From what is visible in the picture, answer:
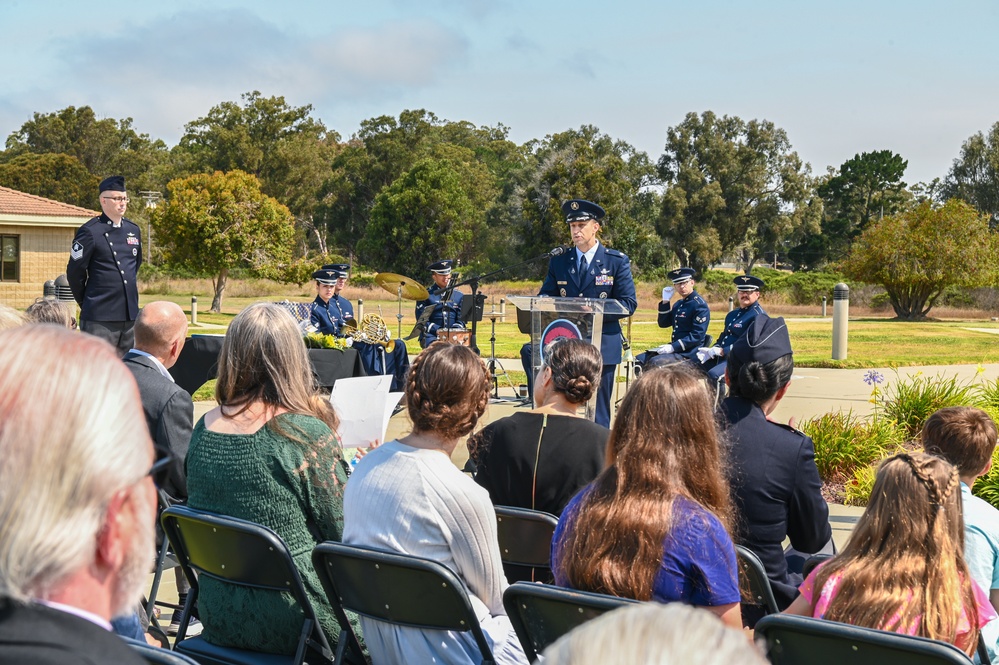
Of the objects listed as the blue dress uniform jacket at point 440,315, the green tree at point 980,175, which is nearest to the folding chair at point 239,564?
the blue dress uniform jacket at point 440,315

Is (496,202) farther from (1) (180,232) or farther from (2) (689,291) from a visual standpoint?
(2) (689,291)

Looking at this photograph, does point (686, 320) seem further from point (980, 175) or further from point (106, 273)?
point (980, 175)

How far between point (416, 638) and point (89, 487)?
1836 millimetres

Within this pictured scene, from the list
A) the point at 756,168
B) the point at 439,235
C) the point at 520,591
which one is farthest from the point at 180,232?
the point at 756,168

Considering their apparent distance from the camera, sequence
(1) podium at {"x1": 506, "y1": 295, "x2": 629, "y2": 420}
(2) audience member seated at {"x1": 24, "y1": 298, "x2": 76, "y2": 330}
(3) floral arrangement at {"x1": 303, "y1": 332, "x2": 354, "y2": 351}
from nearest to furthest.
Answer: (2) audience member seated at {"x1": 24, "y1": 298, "x2": 76, "y2": 330} → (1) podium at {"x1": 506, "y1": 295, "x2": 629, "y2": 420} → (3) floral arrangement at {"x1": 303, "y1": 332, "x2": 354, "y2": 351}

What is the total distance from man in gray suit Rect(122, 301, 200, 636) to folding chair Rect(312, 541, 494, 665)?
1293 mm

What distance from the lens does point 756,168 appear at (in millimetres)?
62750

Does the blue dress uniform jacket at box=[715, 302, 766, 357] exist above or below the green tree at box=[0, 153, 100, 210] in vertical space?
below

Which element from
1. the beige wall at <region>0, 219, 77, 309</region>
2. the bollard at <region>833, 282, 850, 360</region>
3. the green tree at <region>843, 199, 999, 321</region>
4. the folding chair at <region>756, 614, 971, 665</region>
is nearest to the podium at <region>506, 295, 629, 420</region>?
the folding chair at <region>756, 614, 971, 665</region>

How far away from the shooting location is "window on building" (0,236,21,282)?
31.1m

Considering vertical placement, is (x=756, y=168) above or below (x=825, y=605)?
above

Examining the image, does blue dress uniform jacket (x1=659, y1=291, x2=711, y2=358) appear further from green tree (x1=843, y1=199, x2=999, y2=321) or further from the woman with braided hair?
green tree (x1=843, y1=199, x2=999, y2=321)

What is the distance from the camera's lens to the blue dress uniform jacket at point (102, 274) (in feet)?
28.5

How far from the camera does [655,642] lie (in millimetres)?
821
